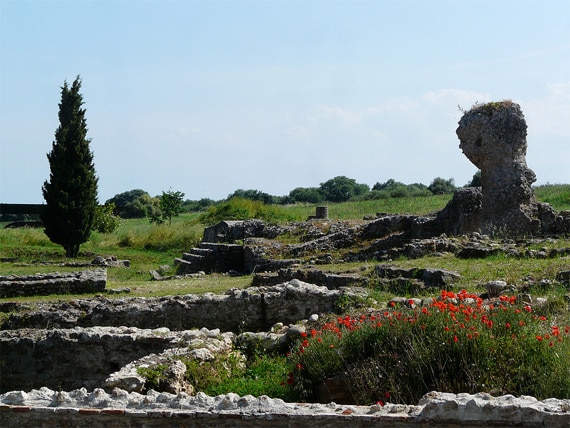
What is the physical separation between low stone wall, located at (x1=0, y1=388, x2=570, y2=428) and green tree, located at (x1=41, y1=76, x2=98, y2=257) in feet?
85.9

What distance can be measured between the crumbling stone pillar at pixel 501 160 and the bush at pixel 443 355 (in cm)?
1238

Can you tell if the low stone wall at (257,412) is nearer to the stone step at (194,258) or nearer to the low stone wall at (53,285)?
the low stone wall at (53,285)

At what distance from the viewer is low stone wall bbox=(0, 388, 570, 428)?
6.04 m

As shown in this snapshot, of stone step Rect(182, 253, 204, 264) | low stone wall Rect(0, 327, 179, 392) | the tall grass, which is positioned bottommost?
low stone wall Rect(0, 327, 179, 392)

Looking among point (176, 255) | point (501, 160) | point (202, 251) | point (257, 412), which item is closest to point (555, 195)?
point (501, 160)

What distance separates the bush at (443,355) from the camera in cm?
734

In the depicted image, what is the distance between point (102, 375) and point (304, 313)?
3244 mm

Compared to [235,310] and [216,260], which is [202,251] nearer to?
[216,260]

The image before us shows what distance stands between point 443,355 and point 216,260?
1886 cm

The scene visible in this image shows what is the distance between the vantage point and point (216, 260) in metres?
26.3

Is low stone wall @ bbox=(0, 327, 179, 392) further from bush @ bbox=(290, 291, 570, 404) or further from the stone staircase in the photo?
the stone staircase

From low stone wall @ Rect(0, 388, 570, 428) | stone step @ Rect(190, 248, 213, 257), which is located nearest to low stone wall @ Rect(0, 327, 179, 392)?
low stone wall @ Rect(0, 388, 570, 428)

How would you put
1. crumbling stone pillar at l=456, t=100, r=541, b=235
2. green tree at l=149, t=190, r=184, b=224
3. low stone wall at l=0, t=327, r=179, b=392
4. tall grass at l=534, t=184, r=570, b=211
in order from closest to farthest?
low stone wall at l=0, t=327, r=179, b=392, crumbling stone pillar at l=456, t=100, r=541, b=235, tall grass at l=534, t=184, r=570, b=211, green tree at l=149, t=190, r=184, b=224

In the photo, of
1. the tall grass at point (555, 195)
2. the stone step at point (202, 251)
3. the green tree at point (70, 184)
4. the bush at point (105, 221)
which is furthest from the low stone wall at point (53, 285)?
the bush at point (105, 221)
